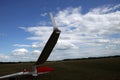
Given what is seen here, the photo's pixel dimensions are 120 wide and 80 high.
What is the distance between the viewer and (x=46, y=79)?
1497 inches

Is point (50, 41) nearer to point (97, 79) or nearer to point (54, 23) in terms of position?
point (54, 23)

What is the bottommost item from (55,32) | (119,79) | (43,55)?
(119,79)

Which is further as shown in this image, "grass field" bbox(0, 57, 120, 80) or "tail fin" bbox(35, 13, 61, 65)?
"grass field" bbox(0, 57, 120, 80)

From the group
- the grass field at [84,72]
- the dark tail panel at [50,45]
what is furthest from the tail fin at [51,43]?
the grass field at [84,72]

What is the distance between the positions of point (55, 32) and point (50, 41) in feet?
2.49

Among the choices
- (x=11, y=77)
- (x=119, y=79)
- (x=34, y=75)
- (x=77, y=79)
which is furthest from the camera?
(x=77, y=79)

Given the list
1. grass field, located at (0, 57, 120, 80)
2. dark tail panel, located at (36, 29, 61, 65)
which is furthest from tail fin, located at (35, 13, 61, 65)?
grass field, located at (0, 57, 120, 80)

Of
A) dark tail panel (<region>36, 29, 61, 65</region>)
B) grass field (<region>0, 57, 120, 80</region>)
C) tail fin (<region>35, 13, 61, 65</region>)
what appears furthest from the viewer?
grass field (<region>0, 57, 120, 80</region>)

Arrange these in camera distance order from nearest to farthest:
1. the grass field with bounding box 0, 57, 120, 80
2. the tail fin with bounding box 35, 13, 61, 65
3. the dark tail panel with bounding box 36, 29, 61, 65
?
the tail fin with bounding box 35, 13, 61, 65
the dark tail panel with bounding box 36, 29, 61, 65
the grass field with bounding box 0, 57, 120, 80

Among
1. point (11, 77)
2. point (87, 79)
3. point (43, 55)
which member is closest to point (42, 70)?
point (43, 55)

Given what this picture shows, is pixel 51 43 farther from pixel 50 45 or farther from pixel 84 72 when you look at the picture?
pixel 84 72

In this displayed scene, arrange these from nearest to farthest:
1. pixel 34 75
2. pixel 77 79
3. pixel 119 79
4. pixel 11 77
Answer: pixel 34 75 < pixel 11 77 < pixel 119 79 < pixel 77 79

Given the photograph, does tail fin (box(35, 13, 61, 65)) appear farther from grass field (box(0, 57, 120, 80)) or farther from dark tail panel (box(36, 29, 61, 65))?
grass field (box(0, 57, 120, 80))

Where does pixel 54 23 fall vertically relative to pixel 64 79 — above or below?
above
